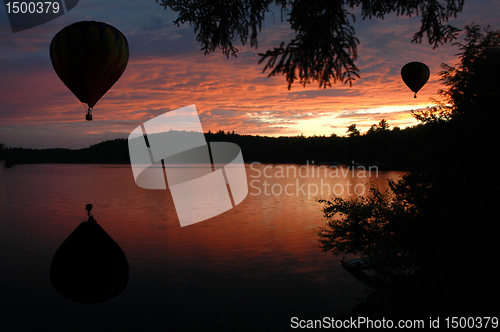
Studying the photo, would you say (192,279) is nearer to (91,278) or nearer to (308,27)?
(91,278)

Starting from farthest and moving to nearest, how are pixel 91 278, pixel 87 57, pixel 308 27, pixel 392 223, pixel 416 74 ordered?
pixel 416 74 < pixel 91 278 < pixel 87 57 < pixel 392 223 < pixel 308 27

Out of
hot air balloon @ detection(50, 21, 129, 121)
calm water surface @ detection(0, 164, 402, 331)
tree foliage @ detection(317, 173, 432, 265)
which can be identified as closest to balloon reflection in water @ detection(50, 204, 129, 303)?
calm water surface @ detection(0, 164, 402, 331)

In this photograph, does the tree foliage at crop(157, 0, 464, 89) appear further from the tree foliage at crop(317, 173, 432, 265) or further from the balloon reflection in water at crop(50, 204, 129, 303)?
the balloon reflection in water at crop(50, 204, 129, 303)

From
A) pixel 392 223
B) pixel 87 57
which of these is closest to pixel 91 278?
pixel 87 57

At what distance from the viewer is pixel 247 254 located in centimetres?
2638

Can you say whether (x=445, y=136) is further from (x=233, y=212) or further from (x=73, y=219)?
(x=73, y=219)

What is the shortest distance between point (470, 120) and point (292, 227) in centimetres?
2850

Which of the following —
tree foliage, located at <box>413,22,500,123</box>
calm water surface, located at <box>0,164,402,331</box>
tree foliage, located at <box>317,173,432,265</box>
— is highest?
tree foliage, located at <box>413,22,500,123</box>

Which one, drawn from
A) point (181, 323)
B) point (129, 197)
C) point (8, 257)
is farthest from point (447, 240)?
point (129, 197)

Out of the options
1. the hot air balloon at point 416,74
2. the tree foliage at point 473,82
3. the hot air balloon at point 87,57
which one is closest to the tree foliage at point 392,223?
the tree foliage at point 473,82

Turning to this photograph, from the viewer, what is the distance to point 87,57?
11875 millimetres

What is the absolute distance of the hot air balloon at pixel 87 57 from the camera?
11883mm

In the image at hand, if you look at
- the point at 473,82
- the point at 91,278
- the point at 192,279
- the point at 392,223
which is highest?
the point at 473,82

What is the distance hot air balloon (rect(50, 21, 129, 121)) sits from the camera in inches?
468
